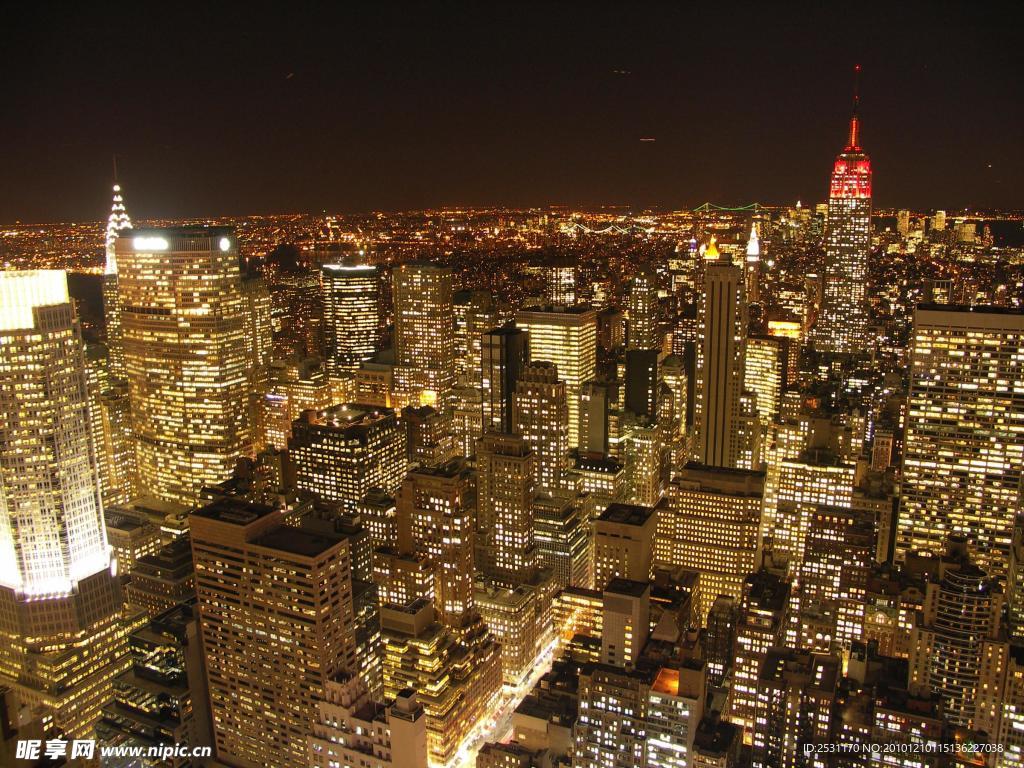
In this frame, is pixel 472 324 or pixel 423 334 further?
pixel 472 324

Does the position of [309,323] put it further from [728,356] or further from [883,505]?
[883,505]

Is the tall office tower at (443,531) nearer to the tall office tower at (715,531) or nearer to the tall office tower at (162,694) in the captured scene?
the tall office tower at (162,694)

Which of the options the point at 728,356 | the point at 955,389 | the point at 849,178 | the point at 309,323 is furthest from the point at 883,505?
the point at 309,323

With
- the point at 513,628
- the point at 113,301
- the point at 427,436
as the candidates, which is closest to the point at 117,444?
the point at 113,301

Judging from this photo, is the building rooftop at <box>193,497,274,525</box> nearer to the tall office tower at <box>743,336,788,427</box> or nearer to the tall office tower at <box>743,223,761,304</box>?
the tall office tower at <box>743,336,788,427</box>

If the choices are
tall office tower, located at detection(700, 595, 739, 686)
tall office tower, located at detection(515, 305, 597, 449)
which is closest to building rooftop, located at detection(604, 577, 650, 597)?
tall office tower, located at detection(700, 595, 739, 686)

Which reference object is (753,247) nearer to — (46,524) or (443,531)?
(443,531)
